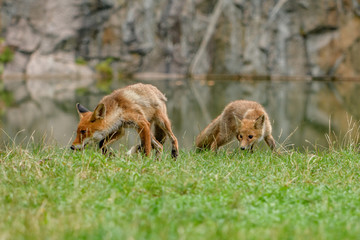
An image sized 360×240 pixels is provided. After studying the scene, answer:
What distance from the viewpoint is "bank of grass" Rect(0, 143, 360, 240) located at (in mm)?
3291

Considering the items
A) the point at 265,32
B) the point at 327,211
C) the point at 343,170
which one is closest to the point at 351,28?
the point at 265,32

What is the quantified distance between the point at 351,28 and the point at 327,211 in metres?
27.4

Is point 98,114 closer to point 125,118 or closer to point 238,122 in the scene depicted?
point 125,118

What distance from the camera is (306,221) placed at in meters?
3.64

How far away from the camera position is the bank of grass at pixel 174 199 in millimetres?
3291

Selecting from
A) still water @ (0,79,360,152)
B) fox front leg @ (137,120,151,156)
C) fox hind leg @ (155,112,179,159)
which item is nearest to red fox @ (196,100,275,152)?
still water @ (0,79,360,152)

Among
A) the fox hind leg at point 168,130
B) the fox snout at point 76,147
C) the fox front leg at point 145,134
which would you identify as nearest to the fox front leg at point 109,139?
the fox snout at point 76,147

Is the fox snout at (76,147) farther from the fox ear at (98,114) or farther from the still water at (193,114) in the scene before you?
the still water at (193,114)

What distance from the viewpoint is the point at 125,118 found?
634cm

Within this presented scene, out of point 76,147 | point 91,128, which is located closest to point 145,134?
point 91,128

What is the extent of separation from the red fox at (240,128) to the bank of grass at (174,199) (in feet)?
4.54

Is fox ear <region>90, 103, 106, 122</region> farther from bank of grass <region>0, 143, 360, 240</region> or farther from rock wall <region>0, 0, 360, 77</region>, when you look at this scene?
rock wall <region>0, 0, 360, 77</region>

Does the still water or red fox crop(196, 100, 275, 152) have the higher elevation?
red fox crop(196, 100, 275, 152)

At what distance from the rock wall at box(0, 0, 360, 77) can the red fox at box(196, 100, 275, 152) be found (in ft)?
76.4
